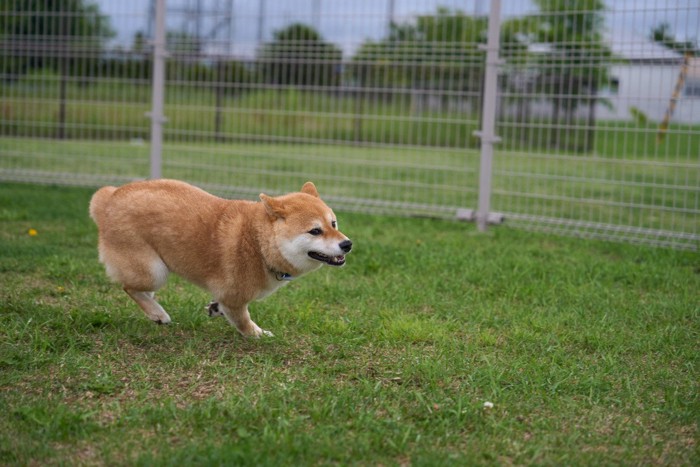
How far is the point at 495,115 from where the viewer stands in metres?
6.97

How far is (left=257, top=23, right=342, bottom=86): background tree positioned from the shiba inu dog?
3.84 metres

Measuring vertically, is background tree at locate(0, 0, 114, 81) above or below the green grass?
above

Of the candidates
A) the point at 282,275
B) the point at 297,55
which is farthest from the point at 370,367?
the point at 297,55

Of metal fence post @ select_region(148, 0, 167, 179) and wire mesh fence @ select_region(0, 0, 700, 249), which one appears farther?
metal fence post @ select_region(148, 0, 167, 179)

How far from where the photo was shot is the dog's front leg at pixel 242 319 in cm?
394

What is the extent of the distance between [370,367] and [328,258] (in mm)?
535

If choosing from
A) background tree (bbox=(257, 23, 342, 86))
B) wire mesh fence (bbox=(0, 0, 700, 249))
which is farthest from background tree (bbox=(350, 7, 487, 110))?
background tree (bbox=(257, 23, 342, 86))

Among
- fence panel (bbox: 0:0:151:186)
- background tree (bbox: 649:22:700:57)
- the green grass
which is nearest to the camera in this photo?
the green grass

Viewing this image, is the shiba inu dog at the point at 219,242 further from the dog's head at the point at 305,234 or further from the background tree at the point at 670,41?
the background tree at the point at 670,41

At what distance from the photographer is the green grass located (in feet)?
9.28

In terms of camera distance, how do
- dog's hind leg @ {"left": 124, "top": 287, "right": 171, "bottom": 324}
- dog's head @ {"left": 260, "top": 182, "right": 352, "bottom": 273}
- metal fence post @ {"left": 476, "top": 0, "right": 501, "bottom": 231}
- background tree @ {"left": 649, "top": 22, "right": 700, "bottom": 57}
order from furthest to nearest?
metal fence post @ {"left": 476, "top": 0, "right": 501, "bottom": 231}, background tree @ {"left": 649, "top": 22, "right": 700, "bottom": 57}, dog's hind leg @ {"left": 124, "top": 287, "right": 171, "bottom": 324}, dog's head @ {"left": 260, "top": 182, "right": 352, "bottom": 273}

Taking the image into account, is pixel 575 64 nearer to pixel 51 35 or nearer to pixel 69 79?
pixel 69 79

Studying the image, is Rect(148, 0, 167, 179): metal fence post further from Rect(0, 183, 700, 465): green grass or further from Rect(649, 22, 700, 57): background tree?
Rect(649, 22, 700, 57): background tree

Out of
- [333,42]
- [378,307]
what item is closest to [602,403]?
[378,307]
